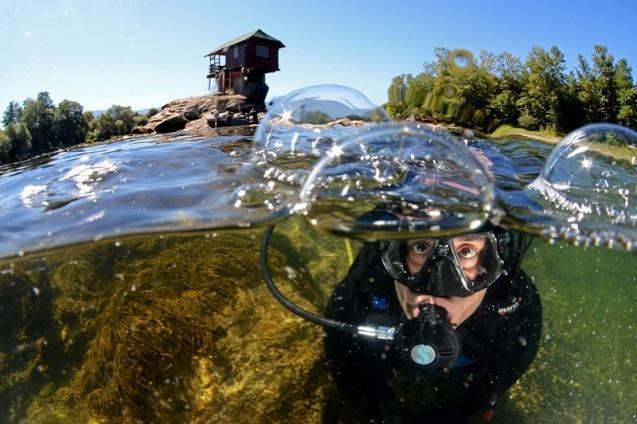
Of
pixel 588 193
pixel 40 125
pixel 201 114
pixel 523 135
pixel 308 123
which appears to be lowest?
pixel 40 125

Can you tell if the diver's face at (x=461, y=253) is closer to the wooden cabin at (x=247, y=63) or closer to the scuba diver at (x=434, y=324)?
the scuba diver at (x=434, y=324)

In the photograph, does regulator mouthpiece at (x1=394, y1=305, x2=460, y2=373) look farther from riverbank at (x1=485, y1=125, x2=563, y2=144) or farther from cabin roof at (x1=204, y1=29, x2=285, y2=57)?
cabin roof at (x1=204, y1=29, x2=285, y2=57)

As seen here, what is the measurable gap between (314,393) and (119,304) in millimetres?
2959

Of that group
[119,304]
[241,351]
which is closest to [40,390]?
[119,304]

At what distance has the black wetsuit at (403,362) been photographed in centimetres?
432

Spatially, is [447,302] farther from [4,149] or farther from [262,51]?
[262,51]

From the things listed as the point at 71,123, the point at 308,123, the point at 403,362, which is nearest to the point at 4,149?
the point at 71,123

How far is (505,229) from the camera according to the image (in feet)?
15.5

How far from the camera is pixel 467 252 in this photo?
4238 millimetres

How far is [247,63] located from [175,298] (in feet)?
147

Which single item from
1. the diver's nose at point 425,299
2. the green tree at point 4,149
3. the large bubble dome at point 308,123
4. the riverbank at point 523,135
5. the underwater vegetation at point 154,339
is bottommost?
the green tree at point 4,149

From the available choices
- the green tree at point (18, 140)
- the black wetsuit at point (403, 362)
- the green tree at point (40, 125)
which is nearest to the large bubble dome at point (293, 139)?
the black wetsuit at point (403, 362)

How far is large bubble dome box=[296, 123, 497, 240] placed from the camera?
13.4 feet

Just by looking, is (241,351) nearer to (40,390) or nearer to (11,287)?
(40,390)
